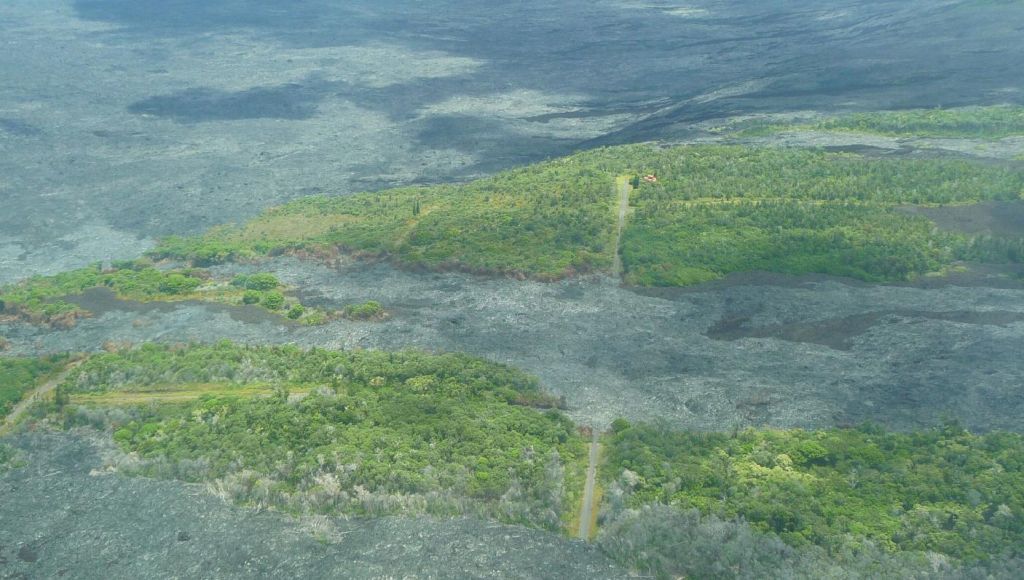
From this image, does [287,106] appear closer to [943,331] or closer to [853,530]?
[943,331]

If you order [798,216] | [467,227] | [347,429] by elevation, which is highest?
[798,216]

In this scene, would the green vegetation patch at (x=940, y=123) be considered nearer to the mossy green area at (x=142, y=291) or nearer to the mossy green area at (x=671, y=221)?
the mossy green area at (x=671, y=221)

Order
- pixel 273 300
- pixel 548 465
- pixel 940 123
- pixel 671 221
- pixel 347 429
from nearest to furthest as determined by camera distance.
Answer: pixel 548 465 → pixel 347 429 → pixel 273 300 → pixel 671 221 → pixel 940 123

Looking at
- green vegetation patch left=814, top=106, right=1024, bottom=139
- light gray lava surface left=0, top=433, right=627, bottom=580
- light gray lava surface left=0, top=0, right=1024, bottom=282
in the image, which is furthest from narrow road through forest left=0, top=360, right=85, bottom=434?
green vegetation patch left=814, top=106, right=1024, bottom=139

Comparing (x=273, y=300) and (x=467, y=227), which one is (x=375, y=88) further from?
(x=273, y=300)

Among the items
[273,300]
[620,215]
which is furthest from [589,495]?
[620,215]

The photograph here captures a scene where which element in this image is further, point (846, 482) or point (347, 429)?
point (347, 429)

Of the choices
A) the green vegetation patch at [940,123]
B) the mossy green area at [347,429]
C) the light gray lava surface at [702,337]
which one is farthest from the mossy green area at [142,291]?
the green vegetation patch at [940,123]
